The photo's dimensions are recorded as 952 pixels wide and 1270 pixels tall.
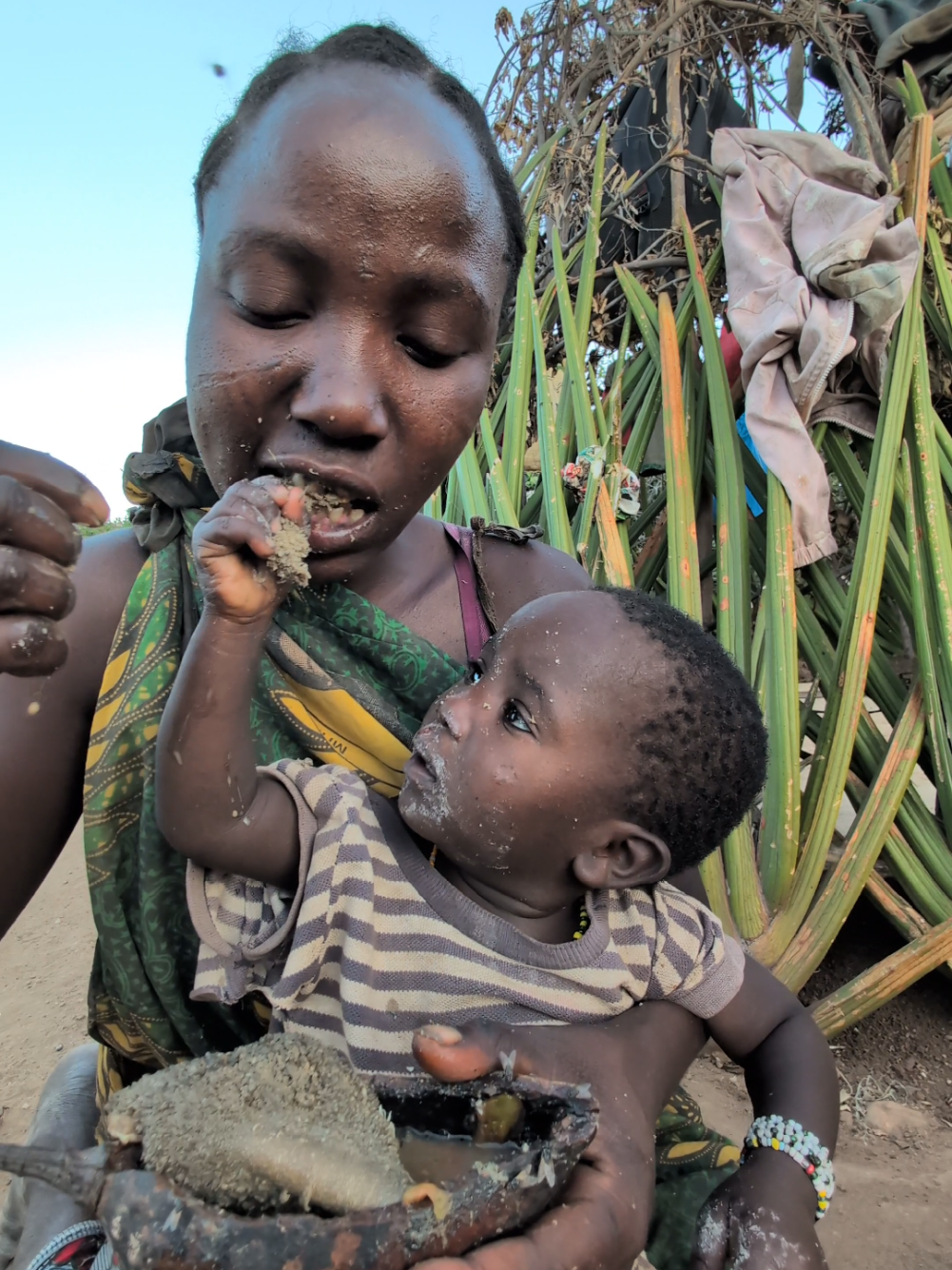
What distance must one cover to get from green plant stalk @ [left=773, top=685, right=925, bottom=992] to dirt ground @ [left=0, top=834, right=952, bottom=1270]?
380mm

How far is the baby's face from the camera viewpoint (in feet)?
3.48

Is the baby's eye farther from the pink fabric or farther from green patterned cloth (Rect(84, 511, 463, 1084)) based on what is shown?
the pink fabric

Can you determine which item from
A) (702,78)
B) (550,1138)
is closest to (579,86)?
(702,78)

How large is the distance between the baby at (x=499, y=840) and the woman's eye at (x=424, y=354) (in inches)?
11.4

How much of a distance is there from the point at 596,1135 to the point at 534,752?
0.44 m

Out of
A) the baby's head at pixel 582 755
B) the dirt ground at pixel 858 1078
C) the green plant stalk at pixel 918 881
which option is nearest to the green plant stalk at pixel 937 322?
the green plant stalk at pixel 918 881

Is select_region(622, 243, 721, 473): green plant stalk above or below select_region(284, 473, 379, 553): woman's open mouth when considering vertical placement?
above

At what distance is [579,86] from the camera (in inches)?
160

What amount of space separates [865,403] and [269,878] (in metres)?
2.41

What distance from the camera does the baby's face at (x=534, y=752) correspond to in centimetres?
106

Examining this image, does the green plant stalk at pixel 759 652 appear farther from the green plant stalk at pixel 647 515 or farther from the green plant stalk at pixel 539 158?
the green plant stalk at pixel 539 158

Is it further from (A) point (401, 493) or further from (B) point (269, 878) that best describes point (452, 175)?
(B) point (269, 878)

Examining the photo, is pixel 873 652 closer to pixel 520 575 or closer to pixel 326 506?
pixel 520 575

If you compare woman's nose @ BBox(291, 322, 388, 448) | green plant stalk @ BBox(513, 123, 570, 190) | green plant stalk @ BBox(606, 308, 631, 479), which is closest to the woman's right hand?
woman's nose @ BBox(291, 322, 388, 448)
